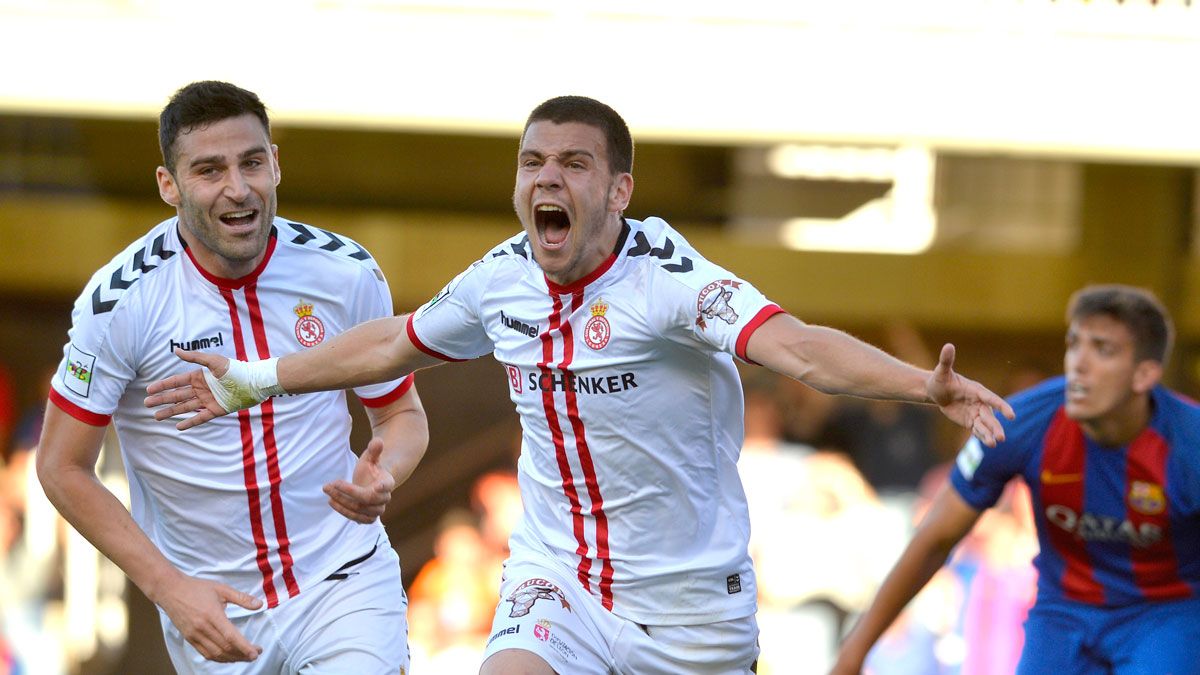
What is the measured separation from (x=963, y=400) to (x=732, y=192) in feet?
34.9

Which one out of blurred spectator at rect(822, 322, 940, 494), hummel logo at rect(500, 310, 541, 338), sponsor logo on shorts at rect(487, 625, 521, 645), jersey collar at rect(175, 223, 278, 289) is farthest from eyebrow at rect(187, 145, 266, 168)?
blurred spectator at rect(822, 322, 940, 494)

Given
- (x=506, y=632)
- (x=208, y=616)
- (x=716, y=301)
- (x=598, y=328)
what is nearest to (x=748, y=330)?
(x=716, y=301)

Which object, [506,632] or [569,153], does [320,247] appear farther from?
[506,632]

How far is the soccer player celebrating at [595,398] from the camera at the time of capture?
4609 millimetres

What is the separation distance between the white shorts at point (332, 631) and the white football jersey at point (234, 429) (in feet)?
0.20

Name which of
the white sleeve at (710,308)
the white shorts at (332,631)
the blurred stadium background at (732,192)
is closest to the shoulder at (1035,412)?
the white sleeve at (710,308)

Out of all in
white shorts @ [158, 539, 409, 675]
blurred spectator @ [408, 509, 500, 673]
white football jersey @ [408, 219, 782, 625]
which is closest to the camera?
white football jersey @ [408, 219, 782, 625]

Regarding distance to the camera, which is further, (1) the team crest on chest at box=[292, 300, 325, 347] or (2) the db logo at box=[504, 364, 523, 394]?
(1) the team crest on chest at box=[292, 300, 325, 347]

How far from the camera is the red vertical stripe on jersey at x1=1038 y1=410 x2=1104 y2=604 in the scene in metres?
5.62

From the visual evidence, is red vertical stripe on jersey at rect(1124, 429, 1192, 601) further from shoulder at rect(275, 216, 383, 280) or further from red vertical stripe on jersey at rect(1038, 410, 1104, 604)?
shoulder at rect(275, 216, 383, 280)

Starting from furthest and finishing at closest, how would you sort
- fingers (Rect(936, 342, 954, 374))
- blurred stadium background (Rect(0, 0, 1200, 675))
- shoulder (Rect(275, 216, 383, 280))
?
blurred stadium background (Rect(0, 0, 1200, 675)) < shoulder (Rect(275, 216, 383, 280)) < fingers (Rect(936, 342, 954, 374))

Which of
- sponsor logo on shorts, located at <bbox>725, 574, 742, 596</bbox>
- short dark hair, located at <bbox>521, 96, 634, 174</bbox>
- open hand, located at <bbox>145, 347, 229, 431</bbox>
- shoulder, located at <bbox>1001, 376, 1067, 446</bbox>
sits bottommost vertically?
sponsor logo on shorts, located at <bbox>725, 574, 742, 596</bbox>

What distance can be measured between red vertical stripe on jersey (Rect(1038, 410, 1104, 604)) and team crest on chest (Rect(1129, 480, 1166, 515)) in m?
0.18

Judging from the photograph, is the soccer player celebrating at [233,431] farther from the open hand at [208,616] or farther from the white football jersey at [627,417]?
the white football jersey at [627,417]
